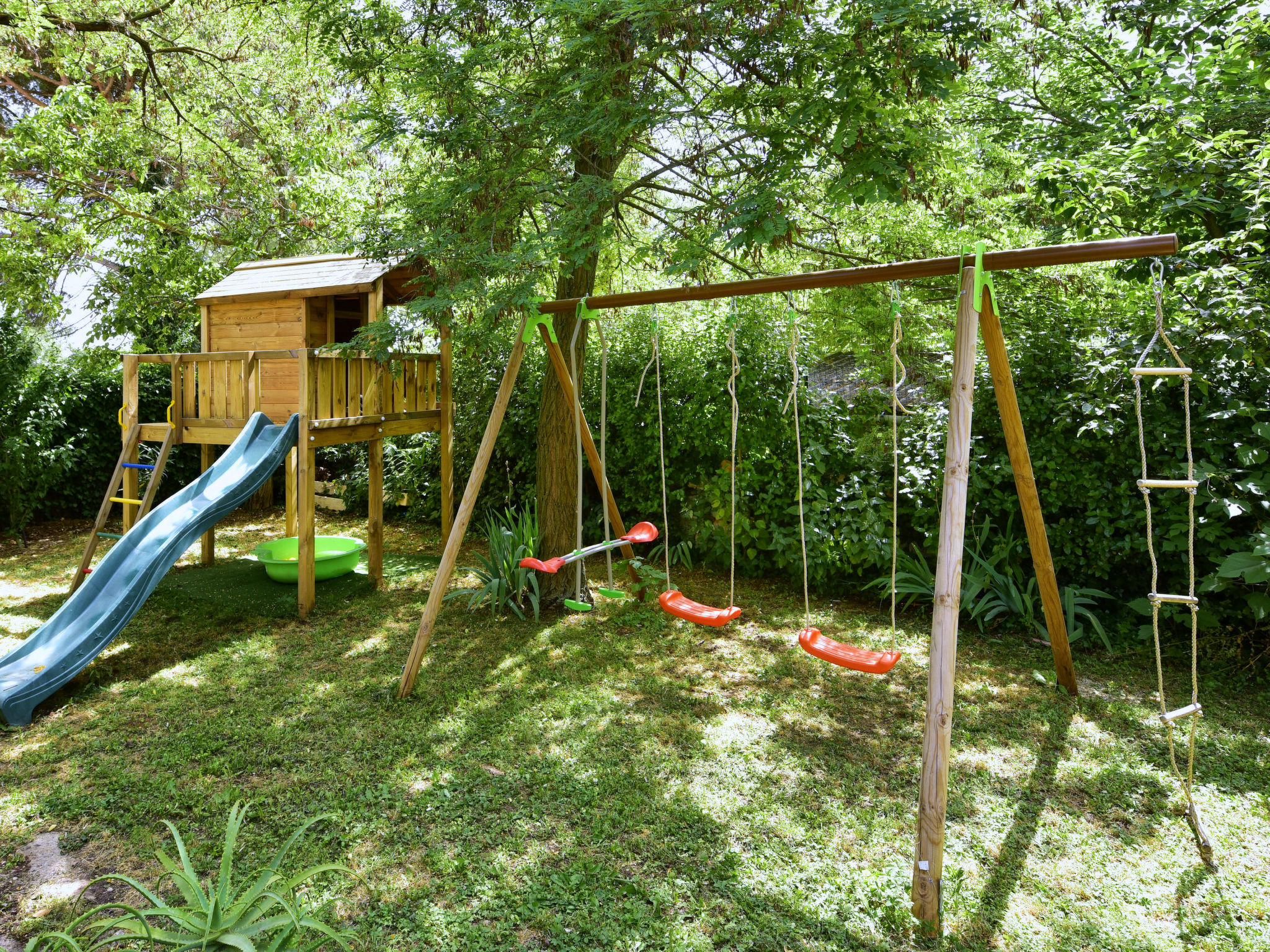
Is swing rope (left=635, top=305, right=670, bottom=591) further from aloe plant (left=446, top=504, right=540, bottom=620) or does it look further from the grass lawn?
aloe plant (left=446, top=504, right=540, bottom=620)

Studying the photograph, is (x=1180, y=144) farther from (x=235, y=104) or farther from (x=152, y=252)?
(x=235, y=104)

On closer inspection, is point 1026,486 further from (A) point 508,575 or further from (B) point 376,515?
(B) point 376,515

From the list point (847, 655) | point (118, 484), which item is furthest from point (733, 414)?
point (118, 484)

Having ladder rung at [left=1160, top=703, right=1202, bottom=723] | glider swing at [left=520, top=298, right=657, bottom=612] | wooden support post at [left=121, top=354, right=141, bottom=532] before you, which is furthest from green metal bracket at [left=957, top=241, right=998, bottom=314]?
wooden support post at [left=121, top=354, right=141, bottom=532]

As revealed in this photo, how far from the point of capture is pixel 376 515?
6660 millimetres

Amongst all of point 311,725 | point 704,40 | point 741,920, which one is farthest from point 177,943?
point 704,40

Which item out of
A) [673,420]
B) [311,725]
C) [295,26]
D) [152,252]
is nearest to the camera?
[311,725]

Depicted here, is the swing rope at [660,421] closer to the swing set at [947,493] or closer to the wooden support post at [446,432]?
the swing set at [947,493]

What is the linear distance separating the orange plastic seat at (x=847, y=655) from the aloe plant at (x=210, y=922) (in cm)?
206

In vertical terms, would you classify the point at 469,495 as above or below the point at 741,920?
above

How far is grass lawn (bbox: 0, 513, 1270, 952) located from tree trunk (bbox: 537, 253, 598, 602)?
67 centimetres

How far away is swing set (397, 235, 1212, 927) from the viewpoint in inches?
104

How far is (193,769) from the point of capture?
3.49 m

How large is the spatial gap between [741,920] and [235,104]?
35.6 ft
